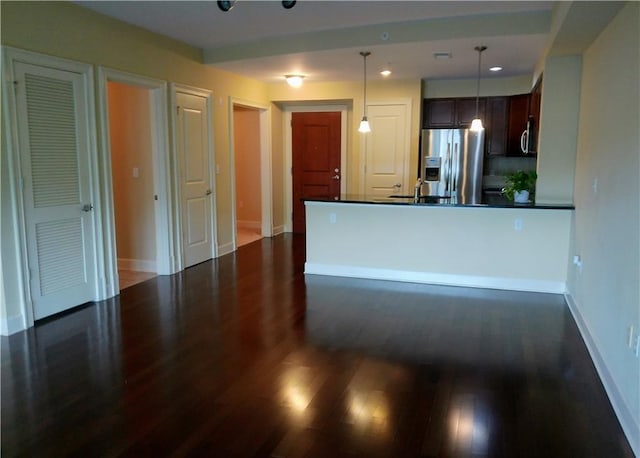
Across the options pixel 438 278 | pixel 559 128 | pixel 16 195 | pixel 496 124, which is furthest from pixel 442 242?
pixel 16 195

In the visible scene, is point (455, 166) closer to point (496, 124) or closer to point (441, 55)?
A: point (496, 124)

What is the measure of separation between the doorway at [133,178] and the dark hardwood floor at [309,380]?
3.64 ft

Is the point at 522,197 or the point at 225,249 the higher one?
the point at 522,197

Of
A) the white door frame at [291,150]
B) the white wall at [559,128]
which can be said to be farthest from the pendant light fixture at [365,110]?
the white wall at [559,128]

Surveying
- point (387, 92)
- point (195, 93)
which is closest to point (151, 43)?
point (195, 93)

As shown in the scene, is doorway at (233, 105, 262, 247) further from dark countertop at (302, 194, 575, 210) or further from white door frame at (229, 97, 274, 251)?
dark countertop at (302, 194, 575, 210)

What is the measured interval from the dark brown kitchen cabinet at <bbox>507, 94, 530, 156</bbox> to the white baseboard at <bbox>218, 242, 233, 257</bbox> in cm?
411

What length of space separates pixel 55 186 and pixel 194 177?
1994mm

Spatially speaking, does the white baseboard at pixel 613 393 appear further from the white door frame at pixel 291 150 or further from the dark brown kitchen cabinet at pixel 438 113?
the white door frame at pixel 291 150

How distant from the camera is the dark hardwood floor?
7.30 feet

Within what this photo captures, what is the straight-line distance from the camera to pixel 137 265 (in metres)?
5.59

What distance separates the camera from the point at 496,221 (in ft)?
15.4

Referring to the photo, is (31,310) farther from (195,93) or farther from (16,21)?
(195,93)

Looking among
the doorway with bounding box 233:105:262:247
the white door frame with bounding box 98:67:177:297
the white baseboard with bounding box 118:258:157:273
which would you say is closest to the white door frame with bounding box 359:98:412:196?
the doorway with bounding box 233:105:262:247
